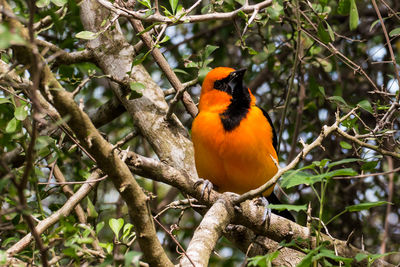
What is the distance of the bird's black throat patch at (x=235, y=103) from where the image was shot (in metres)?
4.11

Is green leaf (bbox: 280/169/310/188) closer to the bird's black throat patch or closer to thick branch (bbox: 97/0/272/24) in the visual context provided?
thick branch (bbox: 97/0/272/24)

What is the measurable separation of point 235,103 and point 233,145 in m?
0.54

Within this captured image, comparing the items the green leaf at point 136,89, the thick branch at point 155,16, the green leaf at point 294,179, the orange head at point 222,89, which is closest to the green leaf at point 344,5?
the thick branch at point 155,16

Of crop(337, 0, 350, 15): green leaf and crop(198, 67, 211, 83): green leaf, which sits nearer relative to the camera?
crop(337, 0, 350, 15): green leaf

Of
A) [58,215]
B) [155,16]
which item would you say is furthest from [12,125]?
[155,16]

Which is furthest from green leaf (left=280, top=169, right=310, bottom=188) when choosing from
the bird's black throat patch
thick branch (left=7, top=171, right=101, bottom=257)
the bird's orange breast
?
the bird's black throat patch

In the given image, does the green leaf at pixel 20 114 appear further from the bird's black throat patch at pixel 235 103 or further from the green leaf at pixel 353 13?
the green leaf at pixel 353 13

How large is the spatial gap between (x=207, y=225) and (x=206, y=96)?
6.82ft

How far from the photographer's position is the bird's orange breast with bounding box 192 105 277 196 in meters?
3.98

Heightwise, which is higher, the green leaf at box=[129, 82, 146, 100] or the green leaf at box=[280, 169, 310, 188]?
the green leaf at box=[280, 169, 310, 188]

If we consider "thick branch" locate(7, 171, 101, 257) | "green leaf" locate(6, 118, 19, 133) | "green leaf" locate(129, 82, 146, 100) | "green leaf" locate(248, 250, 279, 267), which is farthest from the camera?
"green leaf" locate(129, 82, 146, 100)

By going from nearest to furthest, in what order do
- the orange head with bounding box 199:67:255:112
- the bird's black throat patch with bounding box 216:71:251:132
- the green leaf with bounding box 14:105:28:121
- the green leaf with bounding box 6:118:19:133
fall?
the green leaf with bounding box 14:105:28:121 < the green leaf with bounding box 6:118:19:133 < the bird's black throat patch with bounding box 216:71:251:132 < the orange head with bounding box 199:67:255:112

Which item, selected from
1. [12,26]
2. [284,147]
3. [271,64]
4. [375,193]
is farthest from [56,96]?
[375,193]

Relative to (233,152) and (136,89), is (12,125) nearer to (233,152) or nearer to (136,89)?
(136,89)
